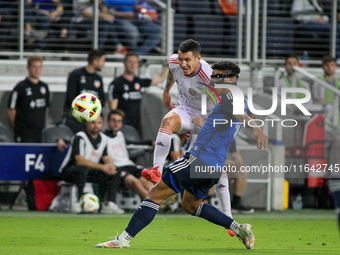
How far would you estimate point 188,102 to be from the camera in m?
8.88

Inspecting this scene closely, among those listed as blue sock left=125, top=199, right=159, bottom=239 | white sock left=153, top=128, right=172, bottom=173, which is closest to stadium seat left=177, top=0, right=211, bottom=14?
white sock left=153, top=128, right=172, bottom=173

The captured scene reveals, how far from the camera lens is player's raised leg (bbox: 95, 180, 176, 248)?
274 inches

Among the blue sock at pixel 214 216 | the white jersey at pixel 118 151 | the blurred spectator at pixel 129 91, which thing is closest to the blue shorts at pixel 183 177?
the blue sock at pixel 214 216

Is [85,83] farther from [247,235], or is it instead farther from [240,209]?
[247,235]

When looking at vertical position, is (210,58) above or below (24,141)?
above

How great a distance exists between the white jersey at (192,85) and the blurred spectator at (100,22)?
582cm

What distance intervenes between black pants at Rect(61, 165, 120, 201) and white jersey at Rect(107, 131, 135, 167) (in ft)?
Result: 0.86

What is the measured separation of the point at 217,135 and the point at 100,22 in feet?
25.9

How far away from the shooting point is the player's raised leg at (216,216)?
24.3 feet

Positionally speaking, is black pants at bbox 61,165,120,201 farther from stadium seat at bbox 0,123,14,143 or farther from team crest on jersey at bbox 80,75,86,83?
team crest on jersey at bbox 80,75,86,83

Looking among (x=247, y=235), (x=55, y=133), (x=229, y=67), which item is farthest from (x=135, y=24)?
(x=247, y=235)

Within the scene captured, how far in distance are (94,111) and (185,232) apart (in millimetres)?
2049

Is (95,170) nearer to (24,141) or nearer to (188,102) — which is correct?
(24,141)

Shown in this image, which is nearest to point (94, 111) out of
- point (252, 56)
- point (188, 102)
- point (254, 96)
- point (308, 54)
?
point (188, 102)
